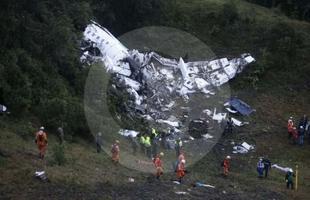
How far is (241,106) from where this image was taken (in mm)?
35031

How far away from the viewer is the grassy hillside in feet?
65.2

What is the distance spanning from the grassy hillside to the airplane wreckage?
1.52m

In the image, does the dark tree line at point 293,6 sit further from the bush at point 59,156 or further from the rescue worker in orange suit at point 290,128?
the bush at point 59,156

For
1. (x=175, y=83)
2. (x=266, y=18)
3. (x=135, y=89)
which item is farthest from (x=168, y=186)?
(x=266, y=18)

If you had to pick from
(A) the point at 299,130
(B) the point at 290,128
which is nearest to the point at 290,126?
(B) the point at 290,128

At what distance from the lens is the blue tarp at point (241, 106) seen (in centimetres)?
3469

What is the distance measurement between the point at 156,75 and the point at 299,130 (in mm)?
9577

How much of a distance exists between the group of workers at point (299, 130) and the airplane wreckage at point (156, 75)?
297cm

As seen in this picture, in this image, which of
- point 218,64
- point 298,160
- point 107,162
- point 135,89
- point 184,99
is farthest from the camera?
point 218,64

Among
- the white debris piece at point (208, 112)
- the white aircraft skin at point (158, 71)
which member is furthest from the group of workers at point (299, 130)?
the white aircraft skin at point (158, 71)

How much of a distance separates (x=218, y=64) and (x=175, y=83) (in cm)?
381

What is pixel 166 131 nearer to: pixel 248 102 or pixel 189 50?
pixel 248 102

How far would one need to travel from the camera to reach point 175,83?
36688mm

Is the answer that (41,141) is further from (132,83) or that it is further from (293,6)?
(293,6)
